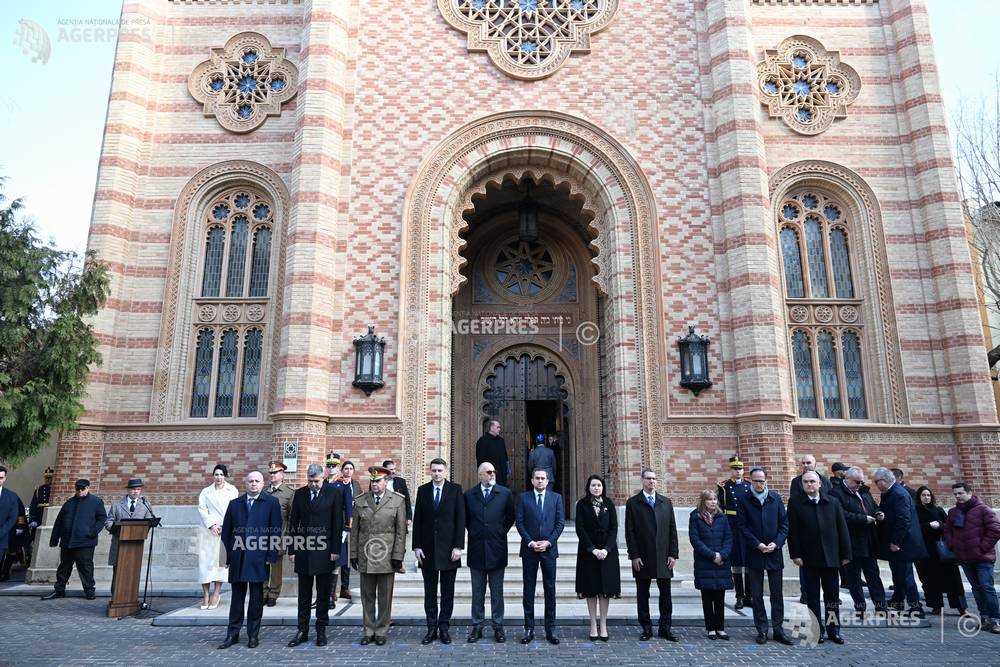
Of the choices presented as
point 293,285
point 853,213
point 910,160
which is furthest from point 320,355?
point 910,160

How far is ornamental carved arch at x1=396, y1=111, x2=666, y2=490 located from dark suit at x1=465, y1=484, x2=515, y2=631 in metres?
4.69

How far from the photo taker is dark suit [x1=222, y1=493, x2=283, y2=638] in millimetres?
7477

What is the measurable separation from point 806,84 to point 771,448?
28.2 feet

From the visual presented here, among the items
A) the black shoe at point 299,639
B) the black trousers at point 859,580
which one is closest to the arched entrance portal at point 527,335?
the black trousers at point 859,580

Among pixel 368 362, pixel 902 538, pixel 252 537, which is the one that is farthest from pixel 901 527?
pixel 368 362

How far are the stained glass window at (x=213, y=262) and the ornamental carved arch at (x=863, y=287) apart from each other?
1201cm

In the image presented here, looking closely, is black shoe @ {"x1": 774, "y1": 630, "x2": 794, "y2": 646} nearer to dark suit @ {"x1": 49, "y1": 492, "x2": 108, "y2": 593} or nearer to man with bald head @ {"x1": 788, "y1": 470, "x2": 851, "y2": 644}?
man with bald head @ {"x1": 788, "y1": 470, "x2": 851, "y2": 644}

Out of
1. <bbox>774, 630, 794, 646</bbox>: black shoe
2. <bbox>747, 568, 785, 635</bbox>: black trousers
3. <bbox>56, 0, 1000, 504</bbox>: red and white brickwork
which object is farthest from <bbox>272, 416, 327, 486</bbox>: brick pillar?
<bbox>774, 630, 794, 646</bbox>: black shoe

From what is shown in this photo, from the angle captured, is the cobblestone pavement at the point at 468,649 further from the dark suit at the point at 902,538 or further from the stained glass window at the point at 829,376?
the stained glass window at the point at 829,376

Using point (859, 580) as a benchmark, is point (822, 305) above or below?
above

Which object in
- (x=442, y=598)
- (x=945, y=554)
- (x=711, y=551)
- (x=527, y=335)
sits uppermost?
(x=527, y=335)

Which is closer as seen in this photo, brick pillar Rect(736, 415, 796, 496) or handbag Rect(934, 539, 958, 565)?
handbag Rect(934, 539, 958, 565)

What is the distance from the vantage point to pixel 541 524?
7.88 meters

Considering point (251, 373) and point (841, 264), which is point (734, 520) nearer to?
point (841, 264)
